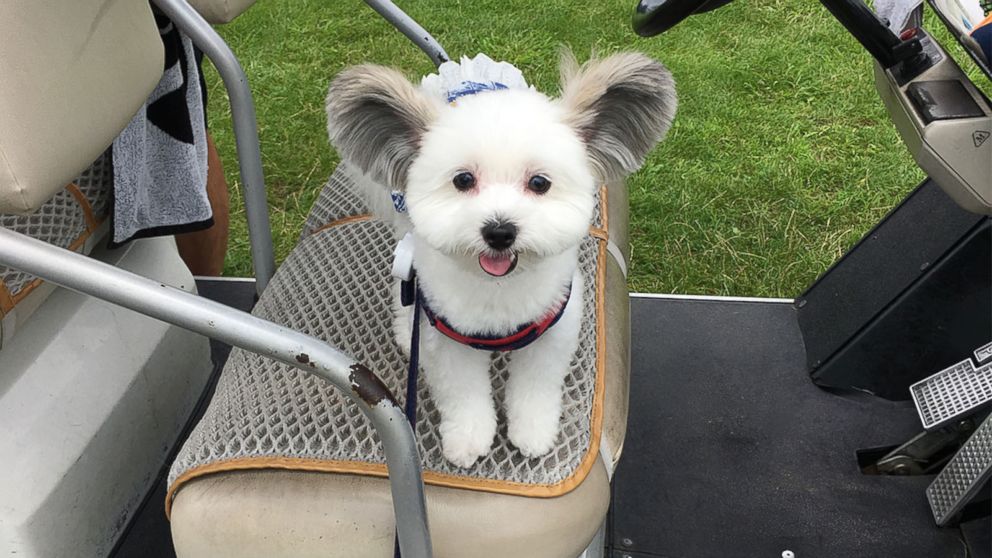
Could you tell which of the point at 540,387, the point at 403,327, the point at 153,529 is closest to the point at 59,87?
the point at 403,327

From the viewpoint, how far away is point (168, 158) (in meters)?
1.43

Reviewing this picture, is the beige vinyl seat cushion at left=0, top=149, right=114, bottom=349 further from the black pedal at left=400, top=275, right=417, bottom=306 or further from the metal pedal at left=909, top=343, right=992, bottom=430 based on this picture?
the metal pedal at left=909, top=343, right=992, bottom=430

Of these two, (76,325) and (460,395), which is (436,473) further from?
(76,325)

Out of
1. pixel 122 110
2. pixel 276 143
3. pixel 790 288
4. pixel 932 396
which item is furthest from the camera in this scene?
pixel 276 143

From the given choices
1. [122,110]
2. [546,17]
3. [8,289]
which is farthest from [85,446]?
[546,17]

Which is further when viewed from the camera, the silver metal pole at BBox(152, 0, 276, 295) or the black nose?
the silver metal pole at BBox(152, 0, 276, 295)

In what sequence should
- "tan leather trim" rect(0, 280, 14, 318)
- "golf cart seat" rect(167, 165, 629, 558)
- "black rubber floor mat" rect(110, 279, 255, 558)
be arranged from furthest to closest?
"black rubber floor mat" rect(110, 279, 255, 558), "tan leather trim" rect(0, 280, 14, 318), "golf cart seat" rect(167, 165, 629, 558)

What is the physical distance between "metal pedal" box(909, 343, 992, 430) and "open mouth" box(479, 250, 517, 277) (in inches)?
38.5

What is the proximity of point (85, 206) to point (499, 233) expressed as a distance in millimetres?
801

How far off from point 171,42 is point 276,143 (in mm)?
1540

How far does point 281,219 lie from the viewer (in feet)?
8.63

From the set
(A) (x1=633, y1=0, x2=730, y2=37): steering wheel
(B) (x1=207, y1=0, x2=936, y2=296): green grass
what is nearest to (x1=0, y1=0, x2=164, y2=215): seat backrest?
(A) (x1=633, y1=0, x2=730, y2=37): steering wheel

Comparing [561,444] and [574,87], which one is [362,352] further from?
[574,87]

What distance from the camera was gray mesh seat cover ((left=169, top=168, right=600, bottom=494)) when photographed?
1.05m
